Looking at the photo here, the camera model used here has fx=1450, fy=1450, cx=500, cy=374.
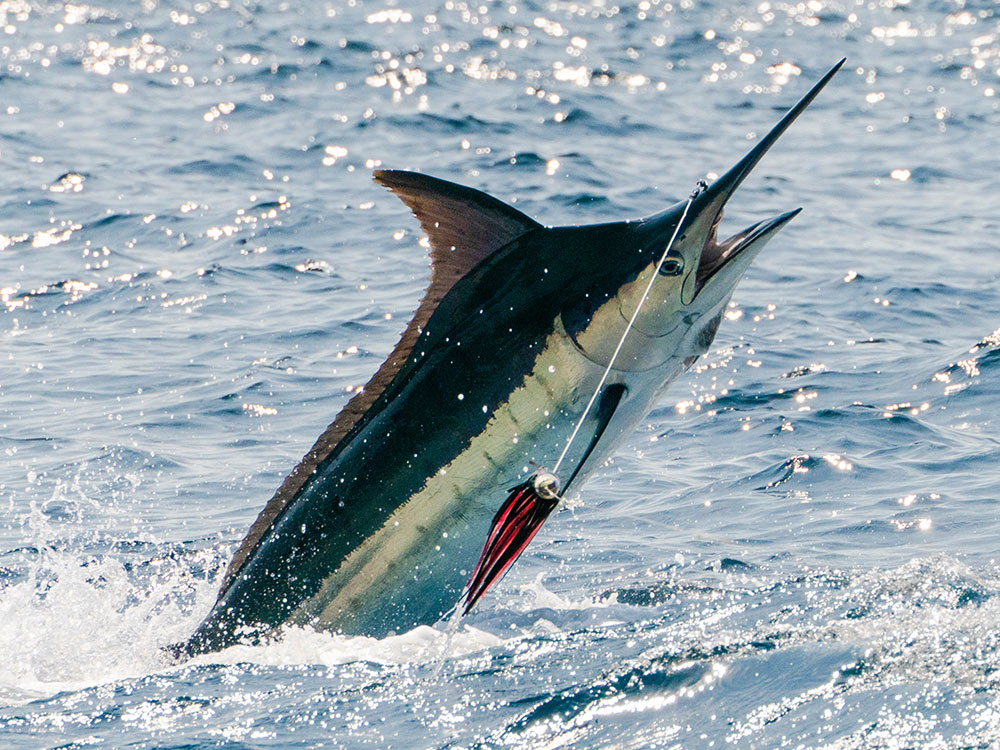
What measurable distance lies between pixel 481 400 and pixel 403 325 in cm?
590

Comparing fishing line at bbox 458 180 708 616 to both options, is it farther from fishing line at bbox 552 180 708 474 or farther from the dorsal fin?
the dorsal fin

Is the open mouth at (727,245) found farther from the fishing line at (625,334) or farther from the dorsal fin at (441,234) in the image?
the dorsal fin at (441,234)

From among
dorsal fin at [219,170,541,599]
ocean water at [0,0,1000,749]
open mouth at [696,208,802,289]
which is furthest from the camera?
ocean water at [0,0,1000,749]

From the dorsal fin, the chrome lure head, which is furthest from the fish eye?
the dorsal fin

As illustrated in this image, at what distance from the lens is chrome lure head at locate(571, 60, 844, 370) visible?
15.2 ft

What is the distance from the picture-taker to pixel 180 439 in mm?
8672

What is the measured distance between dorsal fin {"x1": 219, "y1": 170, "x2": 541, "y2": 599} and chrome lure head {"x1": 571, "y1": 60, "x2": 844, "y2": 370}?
0.44 meters

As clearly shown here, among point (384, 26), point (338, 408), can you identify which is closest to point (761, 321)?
point (338, 408)

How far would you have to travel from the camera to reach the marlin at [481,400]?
468 cm

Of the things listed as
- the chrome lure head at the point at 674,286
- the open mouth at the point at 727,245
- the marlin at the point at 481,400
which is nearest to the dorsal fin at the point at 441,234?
the marlin at the point at 481,400

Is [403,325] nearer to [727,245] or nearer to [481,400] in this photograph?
[481,400]

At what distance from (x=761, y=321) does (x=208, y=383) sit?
4088mm

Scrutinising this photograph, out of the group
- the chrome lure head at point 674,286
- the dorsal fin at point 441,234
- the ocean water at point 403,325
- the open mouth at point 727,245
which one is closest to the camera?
the open mouth at point 727,245

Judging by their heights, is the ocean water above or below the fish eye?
below
